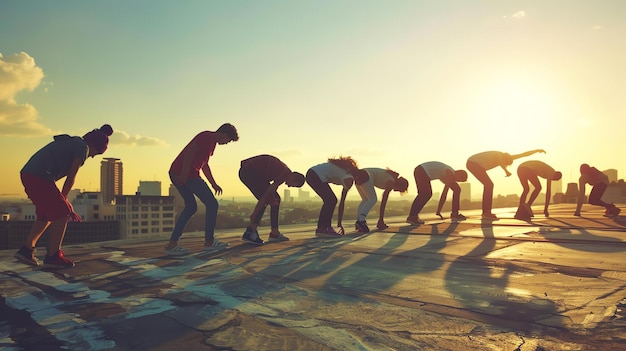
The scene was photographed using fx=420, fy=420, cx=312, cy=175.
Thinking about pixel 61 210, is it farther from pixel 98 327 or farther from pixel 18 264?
pixel 98 327

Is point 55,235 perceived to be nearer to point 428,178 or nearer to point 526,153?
point 428,178

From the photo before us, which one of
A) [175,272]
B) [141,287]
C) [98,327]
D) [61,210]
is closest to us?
[98,327]

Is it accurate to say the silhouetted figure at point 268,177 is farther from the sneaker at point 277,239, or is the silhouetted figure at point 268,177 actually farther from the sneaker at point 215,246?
the sneaker at point 215,246

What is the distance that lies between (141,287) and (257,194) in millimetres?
3673

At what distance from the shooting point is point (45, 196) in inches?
167

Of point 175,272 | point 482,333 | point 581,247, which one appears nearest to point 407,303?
point 482,333

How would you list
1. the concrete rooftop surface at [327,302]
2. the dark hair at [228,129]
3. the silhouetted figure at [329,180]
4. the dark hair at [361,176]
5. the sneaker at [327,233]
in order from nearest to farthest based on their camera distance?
the concrete rooftop surface at [327,302], the dark hair at [228,129], the sneaker at [327,233], the silhouetted figure at [329,180], the dark hair at [361,176]

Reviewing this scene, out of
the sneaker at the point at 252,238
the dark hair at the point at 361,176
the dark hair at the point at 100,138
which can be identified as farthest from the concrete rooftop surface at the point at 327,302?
the dark hair at the point at 361,176

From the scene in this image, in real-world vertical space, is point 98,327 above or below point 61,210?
below

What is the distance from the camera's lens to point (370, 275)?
3.46m

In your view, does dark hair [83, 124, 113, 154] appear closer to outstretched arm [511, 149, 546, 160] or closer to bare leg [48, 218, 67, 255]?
bare leg [48, 218, 67, 255]

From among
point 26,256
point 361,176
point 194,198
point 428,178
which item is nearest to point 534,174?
point 428,178

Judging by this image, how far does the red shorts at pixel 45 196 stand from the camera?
4.24 meters

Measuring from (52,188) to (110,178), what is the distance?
182912 mm
